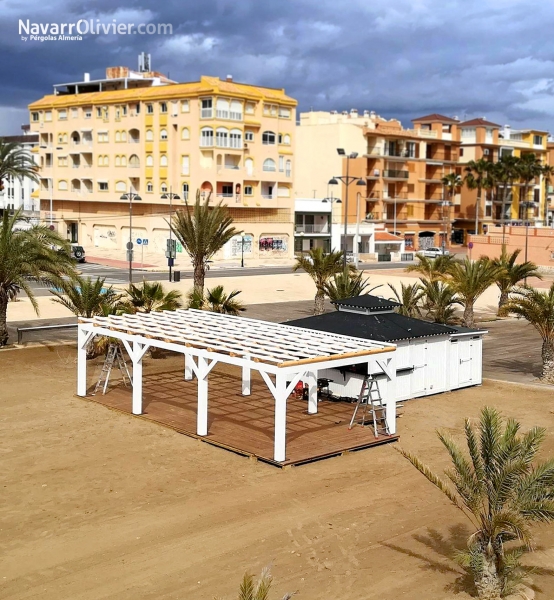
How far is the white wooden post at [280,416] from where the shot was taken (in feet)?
52.6

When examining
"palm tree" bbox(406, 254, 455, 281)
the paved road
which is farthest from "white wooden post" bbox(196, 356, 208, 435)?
the paved road

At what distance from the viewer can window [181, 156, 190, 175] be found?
74625 mm

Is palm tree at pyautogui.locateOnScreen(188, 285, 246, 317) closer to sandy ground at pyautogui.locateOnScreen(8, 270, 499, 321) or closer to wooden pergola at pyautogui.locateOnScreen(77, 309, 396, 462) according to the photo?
wooden pergola at pyautogui.locateOnScreen(77, 309, 396, 462)

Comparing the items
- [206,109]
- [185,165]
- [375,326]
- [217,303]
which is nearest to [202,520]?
[375,326]

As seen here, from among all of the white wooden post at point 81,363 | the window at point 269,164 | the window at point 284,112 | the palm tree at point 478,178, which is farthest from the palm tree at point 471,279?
the palm tree at point 478,178

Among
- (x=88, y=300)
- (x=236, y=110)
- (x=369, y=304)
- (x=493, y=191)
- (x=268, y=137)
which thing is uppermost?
(x=236, y=110)

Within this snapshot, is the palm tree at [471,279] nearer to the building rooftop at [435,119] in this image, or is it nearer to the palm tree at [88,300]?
the palm tree at [88,300]

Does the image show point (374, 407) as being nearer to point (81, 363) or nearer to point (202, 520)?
point (202, 520)

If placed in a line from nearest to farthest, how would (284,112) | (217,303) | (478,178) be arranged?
(217,303) → (284,112) → (478,178)

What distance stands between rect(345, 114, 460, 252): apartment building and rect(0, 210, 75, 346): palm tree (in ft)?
216

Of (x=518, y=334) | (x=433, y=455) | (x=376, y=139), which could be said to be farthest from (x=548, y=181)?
(x=433, y=455)

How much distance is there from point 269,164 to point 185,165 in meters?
7.71

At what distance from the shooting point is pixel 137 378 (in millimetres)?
19625

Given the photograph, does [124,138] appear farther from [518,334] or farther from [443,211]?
[518,334]
